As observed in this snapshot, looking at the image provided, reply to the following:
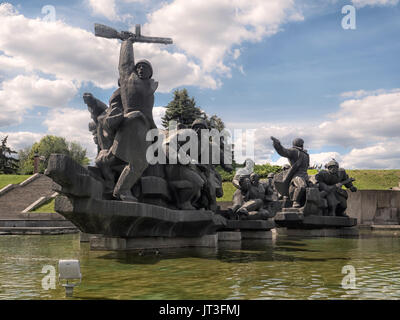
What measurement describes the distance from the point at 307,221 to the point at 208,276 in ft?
33.0

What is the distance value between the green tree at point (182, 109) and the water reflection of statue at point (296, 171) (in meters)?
35.7

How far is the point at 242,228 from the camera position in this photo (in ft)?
42.6

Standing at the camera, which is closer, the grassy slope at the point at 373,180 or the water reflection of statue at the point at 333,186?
the water reflection of statue at the point at 333,186

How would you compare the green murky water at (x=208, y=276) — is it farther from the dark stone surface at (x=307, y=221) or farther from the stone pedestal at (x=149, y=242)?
the dark stone surface at (x=307, y=221)

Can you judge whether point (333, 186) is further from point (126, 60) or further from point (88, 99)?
point (126, 60)

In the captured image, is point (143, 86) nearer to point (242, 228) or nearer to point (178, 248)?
point (178, 248)

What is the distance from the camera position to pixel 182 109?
5178 centimetres

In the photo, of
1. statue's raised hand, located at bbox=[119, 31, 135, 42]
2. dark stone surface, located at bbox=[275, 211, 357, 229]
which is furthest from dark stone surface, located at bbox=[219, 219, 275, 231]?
statue's raised hand, located at bbox=[119, 31, 135, 42]

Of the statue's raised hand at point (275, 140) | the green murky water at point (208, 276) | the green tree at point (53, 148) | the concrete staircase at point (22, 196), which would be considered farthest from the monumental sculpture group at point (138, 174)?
the green tree at point (53, 148)

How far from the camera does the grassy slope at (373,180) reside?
3243 cm

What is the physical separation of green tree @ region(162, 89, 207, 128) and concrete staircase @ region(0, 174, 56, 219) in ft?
61.2

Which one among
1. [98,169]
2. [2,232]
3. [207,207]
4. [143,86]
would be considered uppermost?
[143,86]
